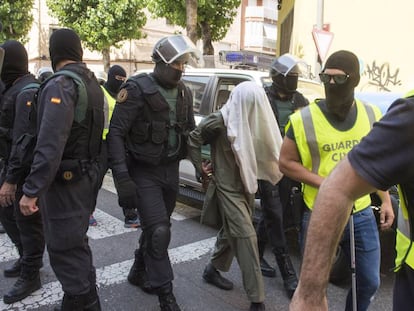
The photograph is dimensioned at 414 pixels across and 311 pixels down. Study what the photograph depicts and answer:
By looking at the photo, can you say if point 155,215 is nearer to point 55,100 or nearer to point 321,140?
point 55,100

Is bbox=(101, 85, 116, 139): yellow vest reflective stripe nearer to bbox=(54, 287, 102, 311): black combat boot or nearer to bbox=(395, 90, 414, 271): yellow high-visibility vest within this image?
bbox=(54, 287, 102, 311): black combat boot

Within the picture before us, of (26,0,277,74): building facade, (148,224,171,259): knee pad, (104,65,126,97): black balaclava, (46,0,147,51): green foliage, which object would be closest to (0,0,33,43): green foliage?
(46,0,147,51): green foliage

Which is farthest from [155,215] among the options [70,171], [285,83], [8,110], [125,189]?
[285,83]

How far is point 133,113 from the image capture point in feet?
10.4

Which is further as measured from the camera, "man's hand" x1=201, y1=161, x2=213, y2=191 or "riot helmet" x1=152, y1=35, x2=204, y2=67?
"man's hand" x1=201, y1=161, x2=213, y2=191

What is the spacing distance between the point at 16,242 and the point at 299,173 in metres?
2.68

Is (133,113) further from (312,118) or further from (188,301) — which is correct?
(188,301)

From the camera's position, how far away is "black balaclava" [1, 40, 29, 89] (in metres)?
3.51

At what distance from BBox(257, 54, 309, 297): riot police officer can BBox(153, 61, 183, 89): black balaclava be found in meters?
1.17

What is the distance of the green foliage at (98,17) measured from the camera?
65.6ft

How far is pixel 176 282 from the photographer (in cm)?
385

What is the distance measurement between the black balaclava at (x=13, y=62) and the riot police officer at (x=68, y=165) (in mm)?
765

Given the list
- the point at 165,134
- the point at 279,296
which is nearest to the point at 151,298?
the point at 279,296

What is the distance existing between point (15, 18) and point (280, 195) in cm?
2003
